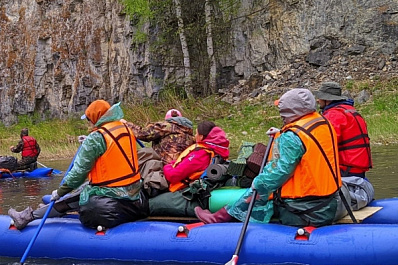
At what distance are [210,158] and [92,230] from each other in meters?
1.42

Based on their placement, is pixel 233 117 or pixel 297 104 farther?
pixel 233 117

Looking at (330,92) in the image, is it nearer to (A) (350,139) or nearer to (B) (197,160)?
(A) (350,139)

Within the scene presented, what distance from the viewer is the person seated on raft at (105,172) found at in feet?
17.9

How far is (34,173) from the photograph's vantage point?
13930mm

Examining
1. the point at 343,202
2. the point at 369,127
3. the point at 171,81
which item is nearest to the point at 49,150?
the point at 171,81

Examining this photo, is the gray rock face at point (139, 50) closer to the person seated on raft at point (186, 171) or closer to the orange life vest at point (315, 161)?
the person seated on raft at point (186, 171)

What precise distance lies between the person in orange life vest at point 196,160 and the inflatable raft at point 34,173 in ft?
26.9

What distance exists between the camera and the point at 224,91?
67.0 feet

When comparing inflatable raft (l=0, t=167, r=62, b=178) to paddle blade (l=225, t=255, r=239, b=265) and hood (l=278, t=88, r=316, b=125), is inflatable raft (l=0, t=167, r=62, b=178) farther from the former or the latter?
hood (l=278, t=88, r=316, b=125)

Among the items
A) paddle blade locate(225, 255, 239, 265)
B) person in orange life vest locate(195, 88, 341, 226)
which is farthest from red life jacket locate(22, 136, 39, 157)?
paddle blade locate(225, 255, 239, 265)

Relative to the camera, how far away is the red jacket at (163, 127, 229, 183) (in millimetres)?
6020

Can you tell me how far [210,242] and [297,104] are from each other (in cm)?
148

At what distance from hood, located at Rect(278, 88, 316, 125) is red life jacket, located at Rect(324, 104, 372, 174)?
3.92 feet

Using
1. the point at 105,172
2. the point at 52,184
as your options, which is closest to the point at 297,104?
the point at 105,172
